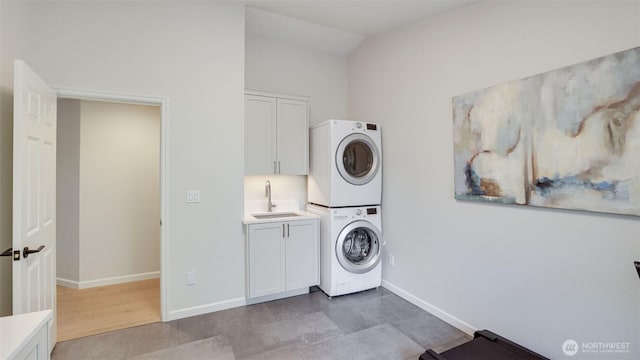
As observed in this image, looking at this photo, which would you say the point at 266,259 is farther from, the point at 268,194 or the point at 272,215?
the point at 268,194

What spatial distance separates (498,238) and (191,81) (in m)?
2.92

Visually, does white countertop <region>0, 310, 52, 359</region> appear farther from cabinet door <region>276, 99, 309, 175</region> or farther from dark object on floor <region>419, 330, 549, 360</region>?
cabinet door <region>276, 99, 309, 175</region>

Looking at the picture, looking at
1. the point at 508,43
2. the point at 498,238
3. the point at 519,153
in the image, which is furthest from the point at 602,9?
the point at 498,238

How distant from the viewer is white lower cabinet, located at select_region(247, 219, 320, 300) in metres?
2.76

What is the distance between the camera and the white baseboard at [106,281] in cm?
322

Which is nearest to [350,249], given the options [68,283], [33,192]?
[33,192]

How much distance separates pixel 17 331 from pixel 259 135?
227 cm

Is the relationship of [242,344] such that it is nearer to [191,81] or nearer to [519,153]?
[191,81]

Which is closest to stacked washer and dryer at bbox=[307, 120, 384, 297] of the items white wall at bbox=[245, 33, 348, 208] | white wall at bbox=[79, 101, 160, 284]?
white wall at bbox=[245, 33, 348, 208]

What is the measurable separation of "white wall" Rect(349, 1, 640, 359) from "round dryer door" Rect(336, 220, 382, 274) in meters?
0.21

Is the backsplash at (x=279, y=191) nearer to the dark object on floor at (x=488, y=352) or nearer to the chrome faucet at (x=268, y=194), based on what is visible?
the chrome faucet at (x=268, y=194)

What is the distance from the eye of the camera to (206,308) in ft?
8.64

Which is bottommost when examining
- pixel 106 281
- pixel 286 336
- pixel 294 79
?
pixel 286 336

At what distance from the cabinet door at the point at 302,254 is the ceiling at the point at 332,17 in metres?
A: 2.14
